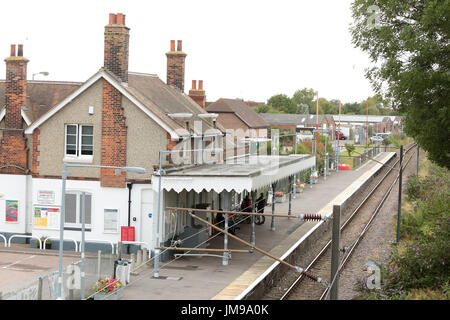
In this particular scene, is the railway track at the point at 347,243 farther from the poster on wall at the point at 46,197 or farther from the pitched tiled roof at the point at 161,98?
the poster on wall at the point at 46,197

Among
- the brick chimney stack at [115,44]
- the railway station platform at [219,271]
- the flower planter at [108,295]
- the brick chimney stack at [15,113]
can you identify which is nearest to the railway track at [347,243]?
the railway station platform at [219,271]

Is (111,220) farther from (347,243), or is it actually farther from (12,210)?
(347,243)

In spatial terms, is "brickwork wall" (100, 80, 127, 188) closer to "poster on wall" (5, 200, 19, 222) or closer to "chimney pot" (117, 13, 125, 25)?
"chimney pot" (117, 13, 125, 25)

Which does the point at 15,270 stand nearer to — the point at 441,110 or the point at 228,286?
the point at 228,286

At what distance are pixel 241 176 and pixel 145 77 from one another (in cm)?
1061

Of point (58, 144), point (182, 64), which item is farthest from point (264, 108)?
point (58, 144)

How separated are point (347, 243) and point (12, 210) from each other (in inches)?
589

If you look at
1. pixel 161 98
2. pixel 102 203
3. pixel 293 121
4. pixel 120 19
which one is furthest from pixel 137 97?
pixel 293 121

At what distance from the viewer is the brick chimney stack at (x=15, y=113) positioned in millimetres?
26328

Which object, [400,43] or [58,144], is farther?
[58,144]

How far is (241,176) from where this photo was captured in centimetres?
2123

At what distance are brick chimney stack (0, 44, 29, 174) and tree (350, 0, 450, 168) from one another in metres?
14.6

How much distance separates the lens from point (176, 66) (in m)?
34.0

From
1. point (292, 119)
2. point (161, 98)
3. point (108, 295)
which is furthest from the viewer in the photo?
point (292, 119)
